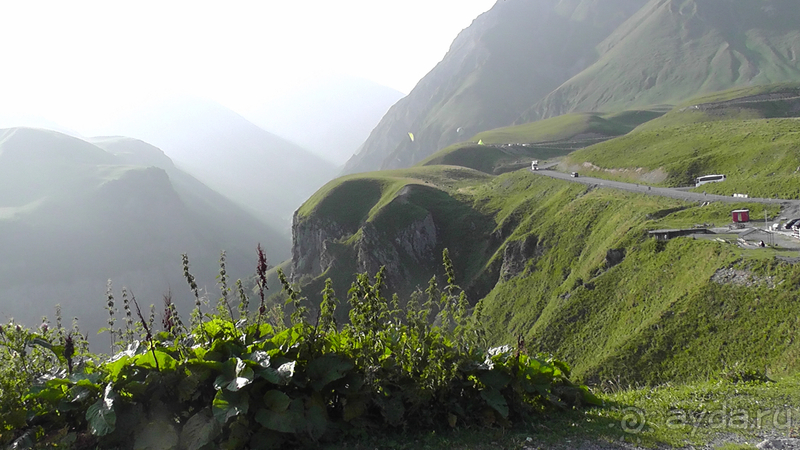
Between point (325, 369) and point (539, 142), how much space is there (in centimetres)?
17558

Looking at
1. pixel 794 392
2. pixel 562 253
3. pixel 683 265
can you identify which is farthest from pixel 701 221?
pixel 794 392

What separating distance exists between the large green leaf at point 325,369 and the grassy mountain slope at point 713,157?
47948mm

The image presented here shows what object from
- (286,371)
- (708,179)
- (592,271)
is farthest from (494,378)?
(708,179)

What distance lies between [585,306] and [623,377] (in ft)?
38.9

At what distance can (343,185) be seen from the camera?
122250 mm

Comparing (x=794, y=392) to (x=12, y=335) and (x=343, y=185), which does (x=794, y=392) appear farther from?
(x=343, y=185)

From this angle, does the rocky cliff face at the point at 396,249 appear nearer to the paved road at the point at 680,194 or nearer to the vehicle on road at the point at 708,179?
the paved road at the point at 680,194

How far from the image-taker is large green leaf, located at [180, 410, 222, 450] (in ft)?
20.6

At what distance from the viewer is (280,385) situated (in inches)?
269

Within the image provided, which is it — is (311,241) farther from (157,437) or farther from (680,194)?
(157,437)

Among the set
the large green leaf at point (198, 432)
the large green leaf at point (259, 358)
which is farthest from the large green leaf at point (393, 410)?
the large green leaf at point (198, 432)

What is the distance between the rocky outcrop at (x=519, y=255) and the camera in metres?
59.9

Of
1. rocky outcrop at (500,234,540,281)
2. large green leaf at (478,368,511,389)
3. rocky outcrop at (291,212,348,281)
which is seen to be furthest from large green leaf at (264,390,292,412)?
rocky outcrop at (291,212,348,281)

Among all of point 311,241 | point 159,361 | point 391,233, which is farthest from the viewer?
point 311,241
